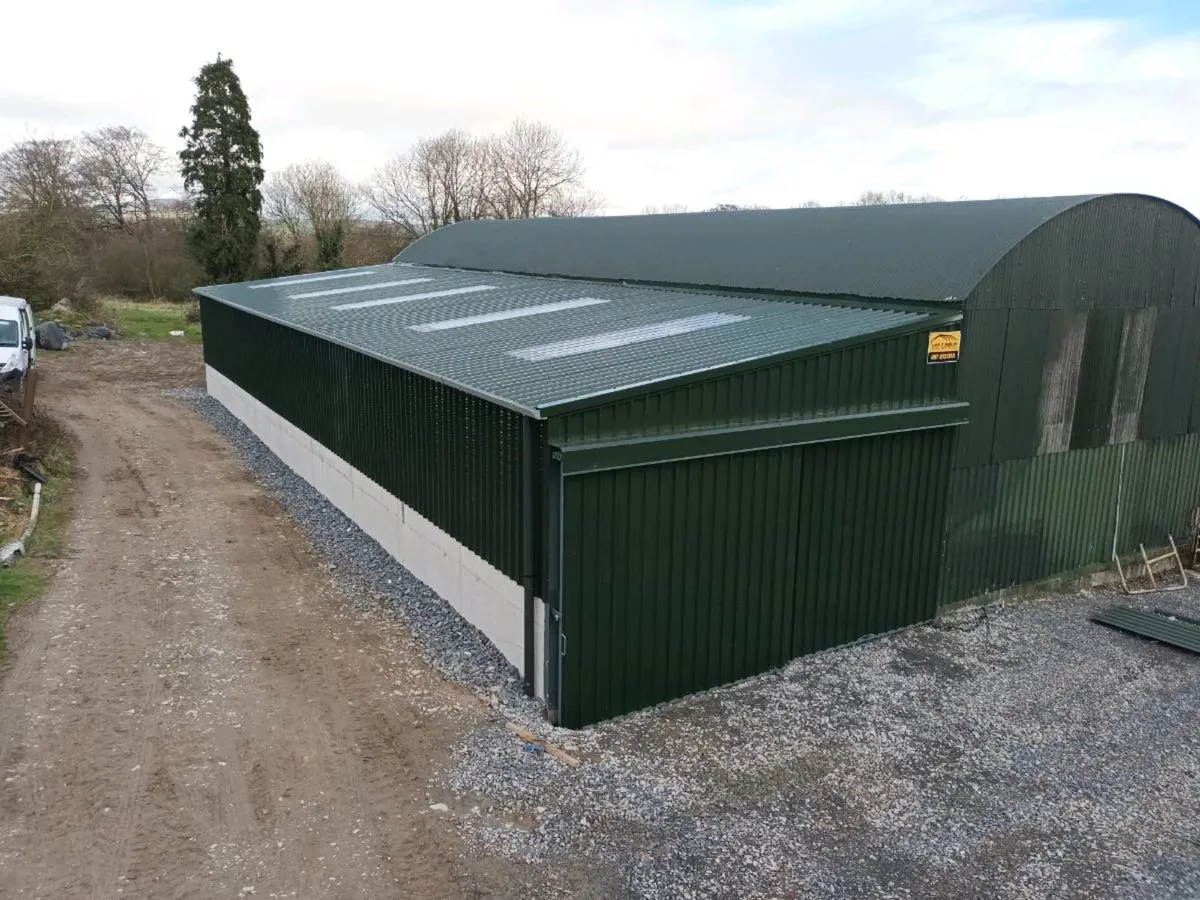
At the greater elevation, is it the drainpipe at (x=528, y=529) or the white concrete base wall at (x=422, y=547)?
the drainpipe at (x=528, y=529)

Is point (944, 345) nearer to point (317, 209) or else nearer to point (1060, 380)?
point (1060, 380)

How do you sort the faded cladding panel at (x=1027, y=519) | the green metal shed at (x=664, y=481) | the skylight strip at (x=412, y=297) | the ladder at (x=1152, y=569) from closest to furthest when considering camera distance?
the green metal shed at (x=664, y=481) → the faded cladding panel at (x=1027, y=519) → the ladder at (x=1152, y=569) → the skylight strip at (x=412, y=297)

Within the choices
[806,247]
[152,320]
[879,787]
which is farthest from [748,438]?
[152,320]

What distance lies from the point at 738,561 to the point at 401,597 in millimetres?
4486

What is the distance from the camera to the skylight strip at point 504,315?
12859mm

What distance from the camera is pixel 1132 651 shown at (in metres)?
10.0

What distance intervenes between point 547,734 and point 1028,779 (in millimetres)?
4131

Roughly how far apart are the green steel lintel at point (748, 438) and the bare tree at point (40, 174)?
127ft

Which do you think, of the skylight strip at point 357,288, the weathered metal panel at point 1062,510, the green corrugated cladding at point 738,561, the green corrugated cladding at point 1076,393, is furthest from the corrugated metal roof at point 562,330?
the weathered metal panel at point 1062,510

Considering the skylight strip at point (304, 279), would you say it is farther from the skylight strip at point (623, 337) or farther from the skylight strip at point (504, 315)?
the skylight strip at point (623, 337)

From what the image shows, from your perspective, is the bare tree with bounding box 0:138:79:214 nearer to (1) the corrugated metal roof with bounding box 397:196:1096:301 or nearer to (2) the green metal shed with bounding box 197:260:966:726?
(1) the corrugated metal roof with bounding box 397:196:1096:301

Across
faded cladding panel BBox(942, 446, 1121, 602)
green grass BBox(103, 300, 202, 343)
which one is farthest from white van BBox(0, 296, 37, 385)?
faded cladding panel BBox(942, 446, 1121, 602)

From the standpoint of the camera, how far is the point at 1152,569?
1311cm

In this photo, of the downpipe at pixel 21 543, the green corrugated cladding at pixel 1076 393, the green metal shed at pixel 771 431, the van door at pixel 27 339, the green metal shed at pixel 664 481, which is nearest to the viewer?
the green metal shed at pixel 664 481
